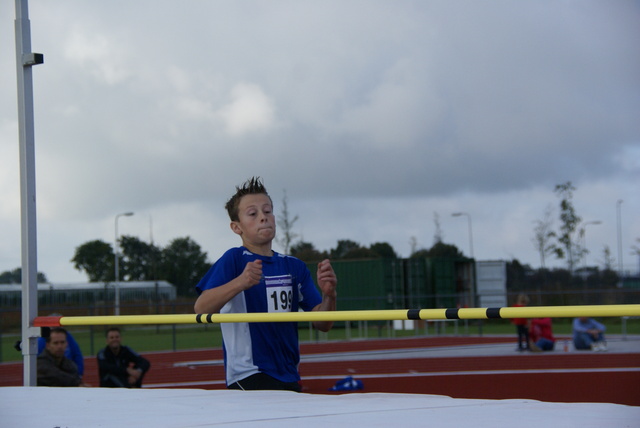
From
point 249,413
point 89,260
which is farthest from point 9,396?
point 89,260

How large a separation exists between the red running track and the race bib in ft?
22.3

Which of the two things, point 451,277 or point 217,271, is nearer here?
point 217,271

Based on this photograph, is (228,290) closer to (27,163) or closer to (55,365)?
(27,163)

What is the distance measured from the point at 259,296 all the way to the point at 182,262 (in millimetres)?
57905

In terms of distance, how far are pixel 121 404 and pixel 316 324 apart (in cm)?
142

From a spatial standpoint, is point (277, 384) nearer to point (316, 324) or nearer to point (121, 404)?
point (316, 324)

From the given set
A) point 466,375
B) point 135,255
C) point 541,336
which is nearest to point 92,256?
point 135,255

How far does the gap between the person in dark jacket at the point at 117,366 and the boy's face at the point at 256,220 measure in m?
5.92

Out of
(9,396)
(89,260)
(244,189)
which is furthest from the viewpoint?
(89,260)

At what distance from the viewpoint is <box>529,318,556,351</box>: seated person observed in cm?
1681

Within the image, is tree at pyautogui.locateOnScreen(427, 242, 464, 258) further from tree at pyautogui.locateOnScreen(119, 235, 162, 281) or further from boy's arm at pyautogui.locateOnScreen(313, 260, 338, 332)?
boy's arm at pyautogui.locateOnScreen(313, 260, 338, 332)

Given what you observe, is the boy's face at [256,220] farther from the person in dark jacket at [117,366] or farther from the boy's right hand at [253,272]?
the person in dark jacket at [117,366]

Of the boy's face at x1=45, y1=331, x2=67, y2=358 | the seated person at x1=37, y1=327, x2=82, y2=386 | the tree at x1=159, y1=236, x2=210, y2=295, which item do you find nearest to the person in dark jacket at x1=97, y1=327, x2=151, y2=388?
the seated person at x1=37, y1=327, x2=82, y2=386

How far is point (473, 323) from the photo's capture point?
30.4 meters
